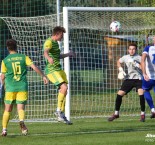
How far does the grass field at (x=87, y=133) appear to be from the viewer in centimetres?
1226

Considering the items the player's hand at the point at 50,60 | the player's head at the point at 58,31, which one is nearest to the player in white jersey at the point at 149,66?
the player's head at the point at 58,31

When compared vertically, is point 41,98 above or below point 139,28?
below

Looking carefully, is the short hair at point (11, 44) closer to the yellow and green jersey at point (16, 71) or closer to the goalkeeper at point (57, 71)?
the yellow and green jersey at point (16, 71)

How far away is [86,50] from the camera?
838 inches

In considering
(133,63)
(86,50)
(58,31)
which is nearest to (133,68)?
(133,63)

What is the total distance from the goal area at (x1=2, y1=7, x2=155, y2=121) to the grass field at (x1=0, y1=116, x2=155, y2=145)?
1.25m

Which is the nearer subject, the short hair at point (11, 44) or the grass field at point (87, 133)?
the grass field at point (87, 133)

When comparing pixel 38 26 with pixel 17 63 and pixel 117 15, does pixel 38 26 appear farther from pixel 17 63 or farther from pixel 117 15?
pixel 17 63

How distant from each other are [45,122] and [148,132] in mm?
4047

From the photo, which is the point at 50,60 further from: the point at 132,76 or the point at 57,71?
the point at 132,76

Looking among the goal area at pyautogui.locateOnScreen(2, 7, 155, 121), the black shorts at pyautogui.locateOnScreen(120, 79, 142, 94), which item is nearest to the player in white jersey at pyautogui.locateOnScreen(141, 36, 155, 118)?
the black shorts at pyautogui.locateOnScreen(120, 79, 142, 94)

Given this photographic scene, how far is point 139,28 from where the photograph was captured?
20.2 meters

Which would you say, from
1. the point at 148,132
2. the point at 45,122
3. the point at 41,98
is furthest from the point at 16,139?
the point at 41,98

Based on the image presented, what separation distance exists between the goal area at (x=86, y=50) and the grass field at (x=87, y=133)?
1251 mm
